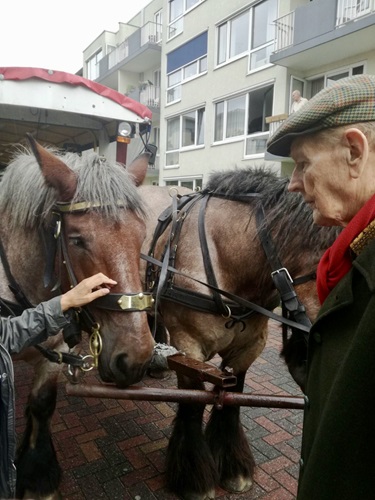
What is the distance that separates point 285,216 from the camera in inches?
79.5

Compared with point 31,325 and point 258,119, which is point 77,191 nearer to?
point 31,325

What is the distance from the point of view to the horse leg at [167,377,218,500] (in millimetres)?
2330

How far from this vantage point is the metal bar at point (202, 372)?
1.72 meters

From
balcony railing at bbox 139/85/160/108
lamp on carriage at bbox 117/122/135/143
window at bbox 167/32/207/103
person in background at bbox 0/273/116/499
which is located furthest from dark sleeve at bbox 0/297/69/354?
balcony railing at bbox 139/85/160/108

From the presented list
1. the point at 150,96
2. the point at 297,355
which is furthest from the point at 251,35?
the point at 297,355

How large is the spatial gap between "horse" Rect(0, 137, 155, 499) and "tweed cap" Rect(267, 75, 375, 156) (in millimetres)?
1004

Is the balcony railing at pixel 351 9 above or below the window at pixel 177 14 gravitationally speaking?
below

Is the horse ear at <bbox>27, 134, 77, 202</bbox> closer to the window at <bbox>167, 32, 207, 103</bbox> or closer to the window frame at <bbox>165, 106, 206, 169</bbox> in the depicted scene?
the window frame at <bbox>165, 106, 206, 169</bbox>

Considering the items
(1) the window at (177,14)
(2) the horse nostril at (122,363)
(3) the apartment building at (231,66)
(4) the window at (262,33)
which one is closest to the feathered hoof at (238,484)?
(2) the horse nostril at (122,363)

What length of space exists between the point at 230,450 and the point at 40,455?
1267mm

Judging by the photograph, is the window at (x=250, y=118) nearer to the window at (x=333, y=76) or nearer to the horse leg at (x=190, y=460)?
the window at (x=333, y=76)

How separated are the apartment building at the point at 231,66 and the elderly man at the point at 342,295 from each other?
598cm

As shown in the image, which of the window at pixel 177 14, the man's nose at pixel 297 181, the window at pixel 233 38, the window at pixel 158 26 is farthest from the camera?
the window at pixel 158 26

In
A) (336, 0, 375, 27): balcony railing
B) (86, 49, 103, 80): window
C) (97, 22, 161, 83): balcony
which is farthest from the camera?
(86, 49, 103, 80): window
